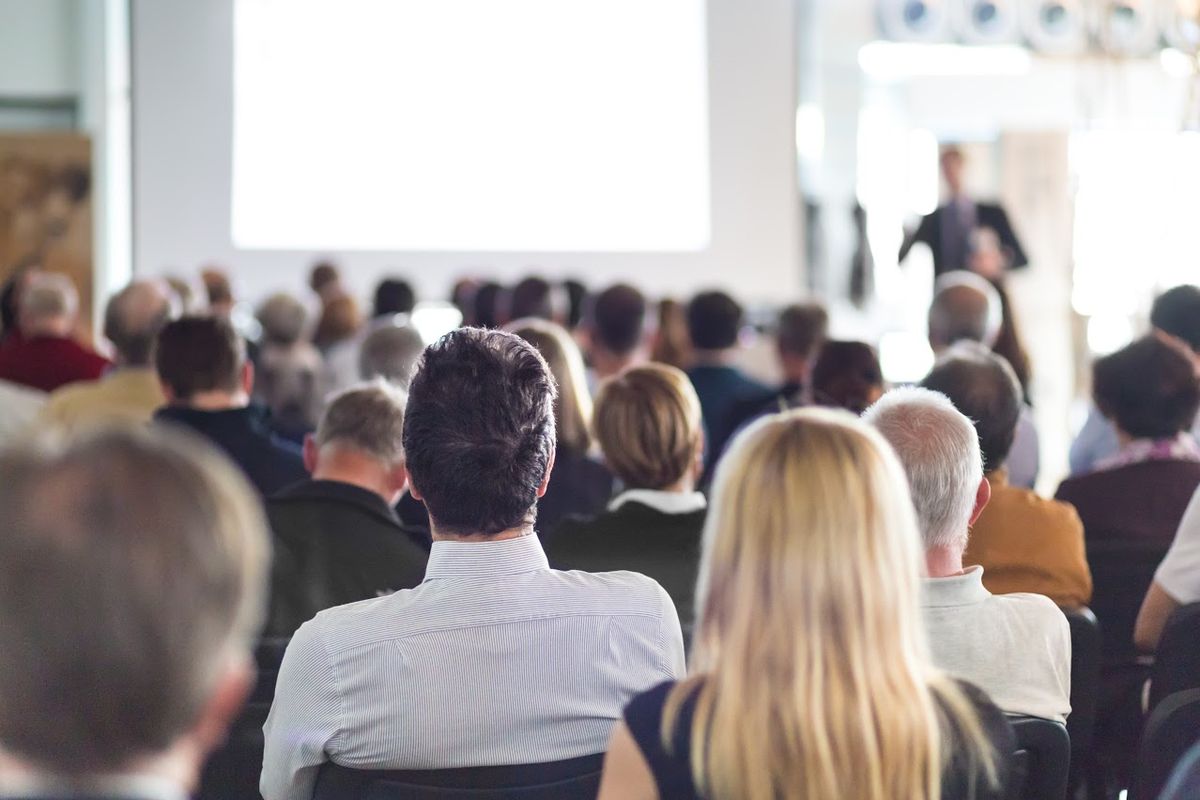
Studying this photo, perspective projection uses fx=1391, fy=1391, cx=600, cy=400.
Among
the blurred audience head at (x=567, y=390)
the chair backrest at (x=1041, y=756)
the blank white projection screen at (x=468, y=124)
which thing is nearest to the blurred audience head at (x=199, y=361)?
the blurred audience head at (x=567, y=390)

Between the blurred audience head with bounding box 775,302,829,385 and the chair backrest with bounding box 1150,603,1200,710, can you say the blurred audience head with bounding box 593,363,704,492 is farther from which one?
the blurred audience head with bounding box 775,302,829,385

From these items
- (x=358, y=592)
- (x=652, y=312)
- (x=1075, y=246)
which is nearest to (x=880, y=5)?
(x=1075, y=246)

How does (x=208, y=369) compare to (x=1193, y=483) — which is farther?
(x=208, y=369)

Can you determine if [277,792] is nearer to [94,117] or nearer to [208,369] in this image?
[208,369]

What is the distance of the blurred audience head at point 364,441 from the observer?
276 cm

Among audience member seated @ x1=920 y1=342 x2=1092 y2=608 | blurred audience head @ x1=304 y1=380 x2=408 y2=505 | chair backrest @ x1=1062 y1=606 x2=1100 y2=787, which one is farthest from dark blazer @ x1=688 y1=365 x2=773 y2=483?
chair backrest @ x1=1062 y1=606 x2=1100 y2=787

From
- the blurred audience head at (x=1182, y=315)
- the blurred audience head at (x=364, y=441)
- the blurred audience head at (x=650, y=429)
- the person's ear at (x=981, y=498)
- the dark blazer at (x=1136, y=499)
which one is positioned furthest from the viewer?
the blurred audience head at (x=1182, y=315)

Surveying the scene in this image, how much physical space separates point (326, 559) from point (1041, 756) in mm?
1334

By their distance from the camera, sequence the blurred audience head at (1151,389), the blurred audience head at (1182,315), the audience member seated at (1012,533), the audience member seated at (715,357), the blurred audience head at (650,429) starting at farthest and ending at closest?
the audience member seated at (715,357) → the blurred audience head at (1182,315) → the blurred audience head at (1151,389) → the blurred audience head at (650,429) → the audience member seated at (1012,533)

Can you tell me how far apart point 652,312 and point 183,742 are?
639cm

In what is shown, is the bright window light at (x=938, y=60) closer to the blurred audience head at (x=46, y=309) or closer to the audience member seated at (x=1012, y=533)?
the blurred audience head at (x=46, y=309)

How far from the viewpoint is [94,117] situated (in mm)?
9453

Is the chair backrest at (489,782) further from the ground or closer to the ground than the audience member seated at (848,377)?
closer to the ground

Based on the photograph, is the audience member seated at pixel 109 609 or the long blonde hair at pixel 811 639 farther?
the long blonde hair at pixel 811 639
